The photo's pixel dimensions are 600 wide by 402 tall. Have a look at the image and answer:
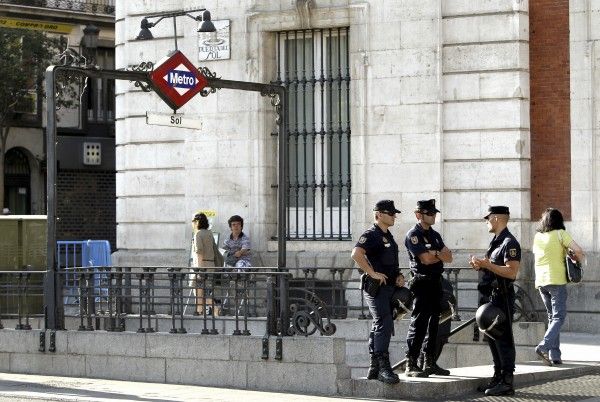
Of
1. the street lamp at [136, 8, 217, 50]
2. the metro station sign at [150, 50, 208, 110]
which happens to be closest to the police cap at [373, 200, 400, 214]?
the metro station sign at [150, 50, 208, 110]

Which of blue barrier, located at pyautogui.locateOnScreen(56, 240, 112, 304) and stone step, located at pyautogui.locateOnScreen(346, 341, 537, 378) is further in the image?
blue barrier, located at pyautogui.locateOnScreen(56, 240, 112, 304)

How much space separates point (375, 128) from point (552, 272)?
20.3 feet

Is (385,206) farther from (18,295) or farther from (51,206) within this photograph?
(18,295)

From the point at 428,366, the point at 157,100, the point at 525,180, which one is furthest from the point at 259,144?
the point at 428,366

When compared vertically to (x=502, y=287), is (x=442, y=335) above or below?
below

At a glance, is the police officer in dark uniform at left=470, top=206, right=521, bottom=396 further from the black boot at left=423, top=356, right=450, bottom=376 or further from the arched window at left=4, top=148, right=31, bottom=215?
the arched window at left=4, top=148, right=31, bottom=215

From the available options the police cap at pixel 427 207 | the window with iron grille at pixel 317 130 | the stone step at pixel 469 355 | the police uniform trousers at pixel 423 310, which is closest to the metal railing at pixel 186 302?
the stone step at pixel 469 355

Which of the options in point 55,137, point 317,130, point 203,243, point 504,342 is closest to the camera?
point 504,342

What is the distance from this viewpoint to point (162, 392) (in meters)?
16.1

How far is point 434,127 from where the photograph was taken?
918 inches

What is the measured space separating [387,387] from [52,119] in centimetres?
510

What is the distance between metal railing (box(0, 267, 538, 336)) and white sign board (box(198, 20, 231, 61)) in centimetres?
617

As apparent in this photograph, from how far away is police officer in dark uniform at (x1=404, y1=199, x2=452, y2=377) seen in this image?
1579cm

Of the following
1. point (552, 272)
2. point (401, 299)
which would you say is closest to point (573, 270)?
point (552, 272)
